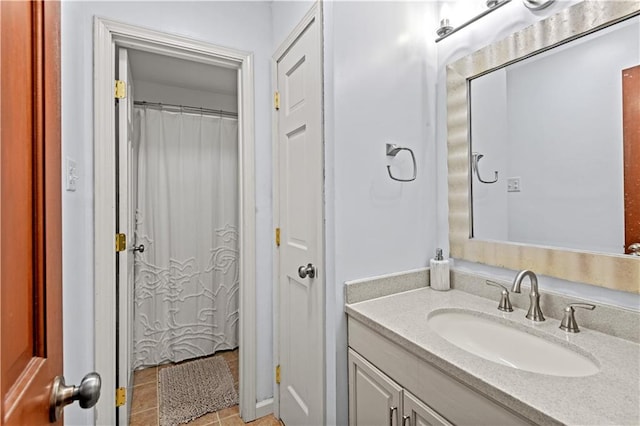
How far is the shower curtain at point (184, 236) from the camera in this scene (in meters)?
2.38

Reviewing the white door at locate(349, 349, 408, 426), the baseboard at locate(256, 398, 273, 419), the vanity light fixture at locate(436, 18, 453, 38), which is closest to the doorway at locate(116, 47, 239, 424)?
the baseboard at locate(256, 398, 273, 419)

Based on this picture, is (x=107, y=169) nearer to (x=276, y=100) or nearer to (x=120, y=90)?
(x=120, y=90)

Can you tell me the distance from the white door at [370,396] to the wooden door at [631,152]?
34.1 inches

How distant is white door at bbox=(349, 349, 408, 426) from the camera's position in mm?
1034

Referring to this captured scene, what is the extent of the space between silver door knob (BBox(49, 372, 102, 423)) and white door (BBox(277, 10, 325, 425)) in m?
0.88

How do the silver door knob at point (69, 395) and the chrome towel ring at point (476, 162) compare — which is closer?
the silver door knob at point (69, 395)

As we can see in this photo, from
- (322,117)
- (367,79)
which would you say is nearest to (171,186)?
(322,117)

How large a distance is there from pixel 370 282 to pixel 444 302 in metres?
0.31

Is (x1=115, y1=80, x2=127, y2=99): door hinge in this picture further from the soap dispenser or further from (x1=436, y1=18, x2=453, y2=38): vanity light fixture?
the soap dispenser

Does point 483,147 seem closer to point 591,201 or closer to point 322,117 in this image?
point 591,201

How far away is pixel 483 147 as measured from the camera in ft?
4.52

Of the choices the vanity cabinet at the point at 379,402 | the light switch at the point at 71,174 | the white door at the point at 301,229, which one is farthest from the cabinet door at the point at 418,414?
the light switch at the point at 71,174

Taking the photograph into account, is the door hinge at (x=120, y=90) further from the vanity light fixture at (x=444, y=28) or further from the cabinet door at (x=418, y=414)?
the cabinet door at (x=418, y=414)

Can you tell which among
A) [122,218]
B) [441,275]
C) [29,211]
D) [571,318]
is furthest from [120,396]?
[571,318]
